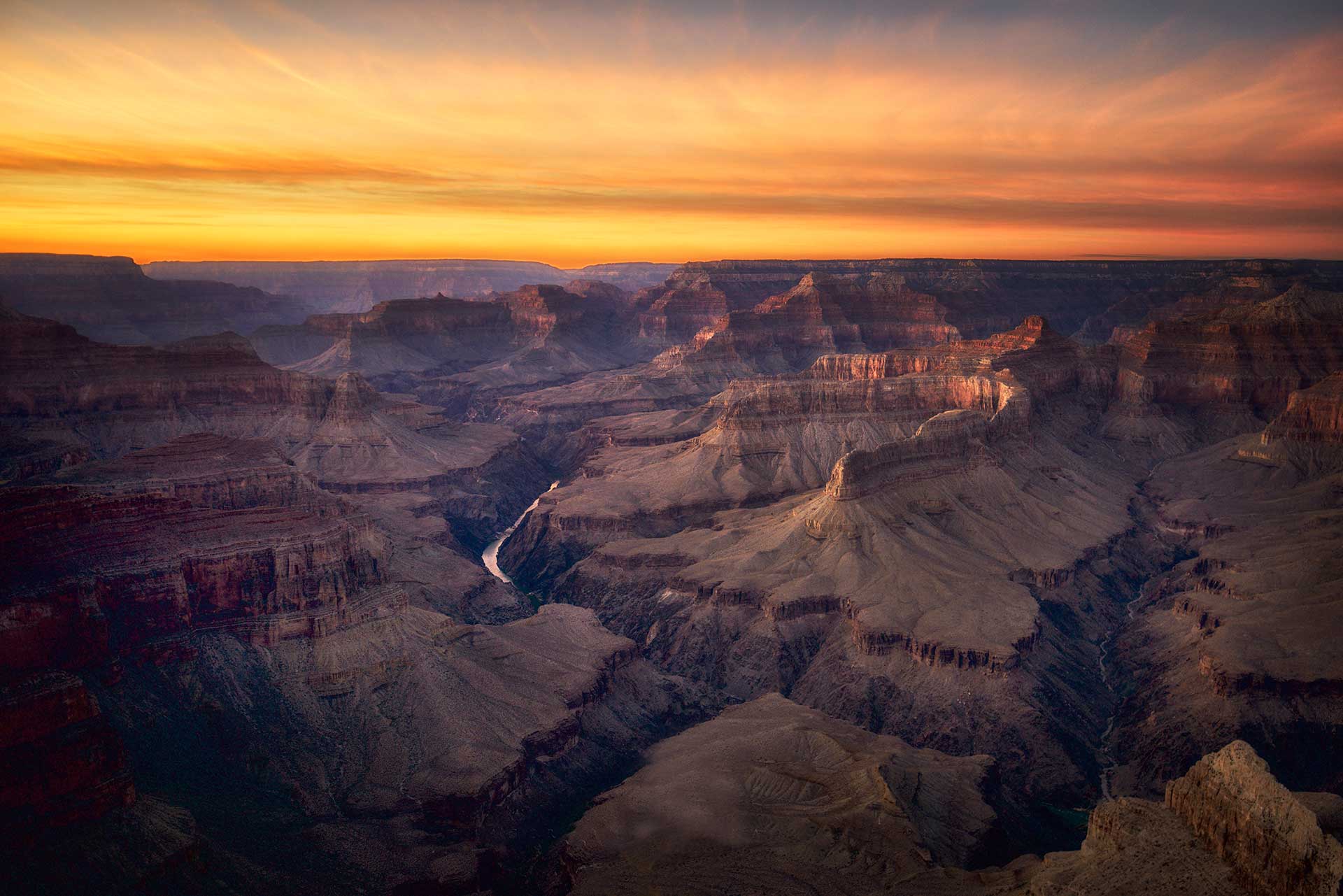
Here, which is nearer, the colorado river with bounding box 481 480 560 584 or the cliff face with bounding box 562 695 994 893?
the cliff face with bounding box 562 695 994 893

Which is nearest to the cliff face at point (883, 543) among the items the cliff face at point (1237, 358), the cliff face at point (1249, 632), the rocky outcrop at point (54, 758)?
the cliff face at point (1249, 632)

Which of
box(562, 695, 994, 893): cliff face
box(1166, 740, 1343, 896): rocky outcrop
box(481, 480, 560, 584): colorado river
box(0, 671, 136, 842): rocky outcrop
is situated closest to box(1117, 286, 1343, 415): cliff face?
box(481, 480, 560, 584): colorado river

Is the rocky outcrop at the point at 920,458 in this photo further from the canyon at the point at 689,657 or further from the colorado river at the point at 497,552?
the colorado river at the point at 497,552

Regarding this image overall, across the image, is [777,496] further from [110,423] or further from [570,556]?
[110,423]

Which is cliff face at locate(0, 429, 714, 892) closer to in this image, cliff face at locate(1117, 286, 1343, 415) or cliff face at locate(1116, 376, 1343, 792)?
cliff face at locate(1116, 376, 1343, 792)

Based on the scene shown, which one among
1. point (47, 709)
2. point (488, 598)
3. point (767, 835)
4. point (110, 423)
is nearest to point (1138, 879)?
point (767, 835)

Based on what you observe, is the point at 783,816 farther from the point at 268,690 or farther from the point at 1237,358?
the point at 1237,358
